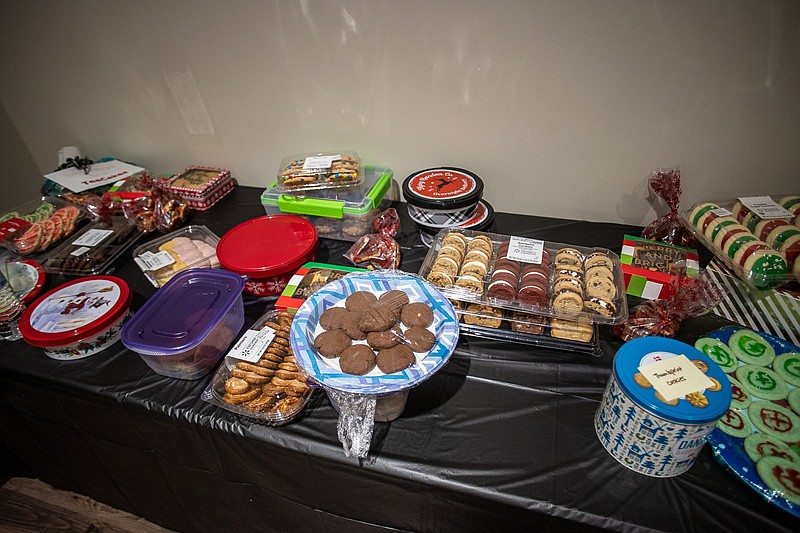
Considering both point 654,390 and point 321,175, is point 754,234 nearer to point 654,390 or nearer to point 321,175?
point 654,390

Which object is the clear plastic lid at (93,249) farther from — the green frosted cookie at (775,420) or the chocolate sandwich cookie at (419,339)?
the green frosted cookie at (775,420)

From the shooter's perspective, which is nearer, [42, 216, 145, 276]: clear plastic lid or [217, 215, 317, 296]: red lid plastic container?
[217, 215, 317, 296]: red lid plastic container

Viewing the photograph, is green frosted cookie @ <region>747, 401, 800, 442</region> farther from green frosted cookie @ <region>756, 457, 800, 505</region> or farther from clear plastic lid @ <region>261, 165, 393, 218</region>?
clear plastic lid @ <region>261, 165, 393, 218</region>

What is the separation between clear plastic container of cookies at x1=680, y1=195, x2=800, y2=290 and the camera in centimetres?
129

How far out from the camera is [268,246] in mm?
1658

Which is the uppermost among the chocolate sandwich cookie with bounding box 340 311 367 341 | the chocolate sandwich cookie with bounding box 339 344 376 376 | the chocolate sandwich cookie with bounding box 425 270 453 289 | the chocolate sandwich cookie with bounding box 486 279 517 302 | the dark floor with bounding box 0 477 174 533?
the chocolate sandwich cookie with bounding box 340 311 367 341

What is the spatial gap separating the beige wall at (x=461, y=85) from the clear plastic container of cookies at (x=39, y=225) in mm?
533

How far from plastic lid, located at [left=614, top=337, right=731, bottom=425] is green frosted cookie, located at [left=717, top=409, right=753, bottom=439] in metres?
0.17

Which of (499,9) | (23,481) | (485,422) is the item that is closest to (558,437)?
(485,422)

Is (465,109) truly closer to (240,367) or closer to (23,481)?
(240,367)

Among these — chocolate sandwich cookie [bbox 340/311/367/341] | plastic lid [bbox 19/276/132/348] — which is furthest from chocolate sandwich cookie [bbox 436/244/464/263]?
plastic lid [bbox 19/276/132/348]

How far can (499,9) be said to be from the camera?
1528mm

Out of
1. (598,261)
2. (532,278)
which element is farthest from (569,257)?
(532,278)

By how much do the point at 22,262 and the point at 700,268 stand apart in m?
2.64
